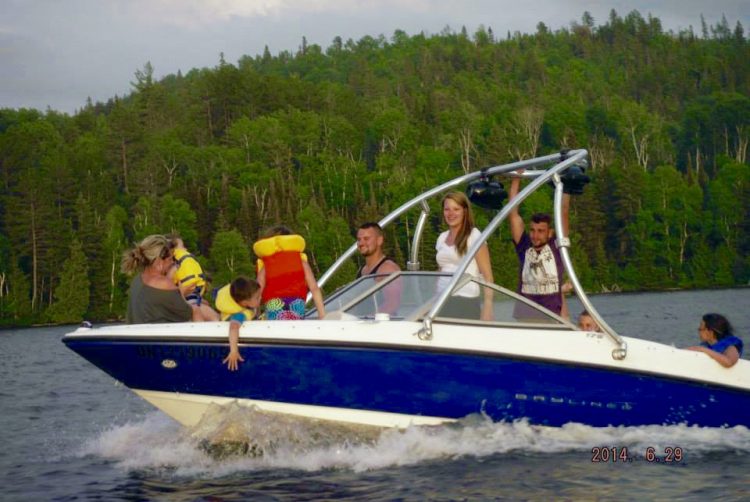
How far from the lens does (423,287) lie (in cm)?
977

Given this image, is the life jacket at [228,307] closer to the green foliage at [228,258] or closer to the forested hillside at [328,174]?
the forested hillside at [328,174]

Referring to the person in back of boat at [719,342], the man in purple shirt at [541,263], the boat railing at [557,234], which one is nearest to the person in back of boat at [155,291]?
→ the boat railing at [557,234]

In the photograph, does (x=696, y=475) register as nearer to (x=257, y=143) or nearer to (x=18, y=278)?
(x=18, y=278)

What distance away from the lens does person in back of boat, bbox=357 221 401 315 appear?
387 inches

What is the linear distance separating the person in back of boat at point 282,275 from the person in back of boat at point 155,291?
68 centimetres

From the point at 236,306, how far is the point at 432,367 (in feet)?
5.36

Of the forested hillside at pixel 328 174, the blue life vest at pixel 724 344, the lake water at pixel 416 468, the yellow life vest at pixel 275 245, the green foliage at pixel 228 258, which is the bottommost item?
the lake water at pixel 416 468

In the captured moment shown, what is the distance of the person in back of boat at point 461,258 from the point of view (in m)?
9.54

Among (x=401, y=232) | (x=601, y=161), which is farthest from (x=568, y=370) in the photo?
(x=601, y=161)

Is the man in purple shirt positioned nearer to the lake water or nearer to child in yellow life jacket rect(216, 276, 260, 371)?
the lake water

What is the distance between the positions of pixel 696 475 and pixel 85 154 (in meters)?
104

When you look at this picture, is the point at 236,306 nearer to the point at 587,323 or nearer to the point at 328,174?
the point at 587,323

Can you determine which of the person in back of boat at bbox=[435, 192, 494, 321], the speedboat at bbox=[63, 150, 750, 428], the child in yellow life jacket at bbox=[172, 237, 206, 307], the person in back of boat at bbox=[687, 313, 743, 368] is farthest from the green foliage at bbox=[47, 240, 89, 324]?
the person in back of boat at bbox=[687, 313, 743, 368]

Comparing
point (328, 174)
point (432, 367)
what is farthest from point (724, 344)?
point (328, 174)
